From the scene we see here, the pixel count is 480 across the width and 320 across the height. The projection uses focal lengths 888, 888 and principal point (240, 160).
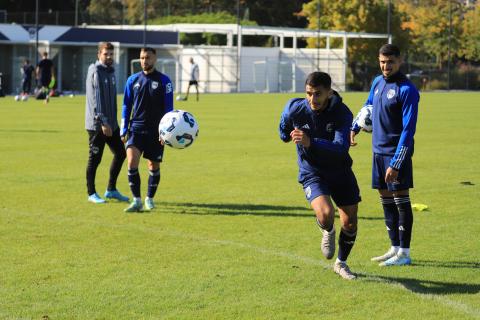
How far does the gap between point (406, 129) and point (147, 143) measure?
13.6ft

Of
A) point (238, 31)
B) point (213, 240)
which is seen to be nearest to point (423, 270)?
point (213, 240)

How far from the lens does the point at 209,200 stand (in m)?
12.0

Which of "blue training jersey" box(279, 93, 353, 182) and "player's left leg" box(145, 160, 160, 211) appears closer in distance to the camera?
"blue training jersey" box(279, 93, 353, 182)

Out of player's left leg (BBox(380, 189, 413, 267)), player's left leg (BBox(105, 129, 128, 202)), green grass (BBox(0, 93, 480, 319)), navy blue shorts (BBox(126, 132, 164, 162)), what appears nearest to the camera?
green grass (BBox(0, 93, 480, 319))

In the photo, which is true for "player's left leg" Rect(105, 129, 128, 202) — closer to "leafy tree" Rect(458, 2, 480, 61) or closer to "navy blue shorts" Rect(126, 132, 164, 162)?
"navy blue shorts" Rect(126, 132, 164, 162)

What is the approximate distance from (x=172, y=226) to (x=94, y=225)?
882 millimetres

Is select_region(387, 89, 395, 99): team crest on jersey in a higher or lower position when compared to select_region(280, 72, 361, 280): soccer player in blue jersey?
higher

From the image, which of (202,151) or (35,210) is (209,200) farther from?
(202,151)

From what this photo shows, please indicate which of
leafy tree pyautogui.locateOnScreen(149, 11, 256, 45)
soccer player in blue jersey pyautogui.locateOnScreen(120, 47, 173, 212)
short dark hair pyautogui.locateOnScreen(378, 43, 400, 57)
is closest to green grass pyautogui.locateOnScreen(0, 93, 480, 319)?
soccer player in blue jersey pyautogui.locateOnScreen(120, 47, 173, 212)

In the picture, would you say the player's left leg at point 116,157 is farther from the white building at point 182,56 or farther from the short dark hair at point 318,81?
the white building at point 182,56

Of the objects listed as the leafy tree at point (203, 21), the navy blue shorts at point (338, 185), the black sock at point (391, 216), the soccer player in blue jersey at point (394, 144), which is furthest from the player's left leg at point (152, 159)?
the leafy tree at point (203, 21)

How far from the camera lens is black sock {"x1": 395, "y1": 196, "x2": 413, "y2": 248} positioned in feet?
27.0

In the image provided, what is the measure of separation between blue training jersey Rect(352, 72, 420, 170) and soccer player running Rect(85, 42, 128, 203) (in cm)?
440

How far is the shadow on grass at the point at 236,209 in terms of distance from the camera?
11.0 metres
